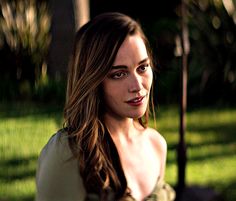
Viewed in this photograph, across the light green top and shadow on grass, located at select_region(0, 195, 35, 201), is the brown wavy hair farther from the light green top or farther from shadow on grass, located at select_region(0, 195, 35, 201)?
shadow on grass, located at select_region(0, 195, 35, 201)

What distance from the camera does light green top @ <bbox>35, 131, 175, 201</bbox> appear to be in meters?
1.88

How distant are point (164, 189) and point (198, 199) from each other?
2.61m

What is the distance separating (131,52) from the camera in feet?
6.30

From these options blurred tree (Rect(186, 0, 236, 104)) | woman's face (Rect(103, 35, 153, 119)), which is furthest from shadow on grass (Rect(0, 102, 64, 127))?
woman's face (Rect(103, 35, 153, 119))

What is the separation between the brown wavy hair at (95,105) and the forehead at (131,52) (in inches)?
0.5

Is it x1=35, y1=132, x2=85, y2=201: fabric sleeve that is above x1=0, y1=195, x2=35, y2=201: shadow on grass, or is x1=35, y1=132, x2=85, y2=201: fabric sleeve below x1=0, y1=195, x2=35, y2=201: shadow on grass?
above

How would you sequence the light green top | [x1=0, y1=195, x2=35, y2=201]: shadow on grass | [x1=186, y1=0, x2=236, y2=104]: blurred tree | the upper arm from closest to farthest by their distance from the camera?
the light green top → the upper arm → [x1=0, y1=195, x2=35, y2=201]: shadow on grass → [x1=186, y1=0, x2=236, y2=104]: blurred tree

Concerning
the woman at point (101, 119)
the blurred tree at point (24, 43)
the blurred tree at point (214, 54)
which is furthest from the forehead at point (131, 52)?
the blurred tree at point (24, 43)

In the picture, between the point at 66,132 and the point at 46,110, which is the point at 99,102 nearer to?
the point at 66,132

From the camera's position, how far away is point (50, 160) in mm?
1893

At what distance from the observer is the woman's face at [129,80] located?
1917 millimetres

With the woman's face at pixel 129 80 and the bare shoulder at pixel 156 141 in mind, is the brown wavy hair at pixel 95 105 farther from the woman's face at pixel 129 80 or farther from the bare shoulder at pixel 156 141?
the bare shoulder at pixel 156 141

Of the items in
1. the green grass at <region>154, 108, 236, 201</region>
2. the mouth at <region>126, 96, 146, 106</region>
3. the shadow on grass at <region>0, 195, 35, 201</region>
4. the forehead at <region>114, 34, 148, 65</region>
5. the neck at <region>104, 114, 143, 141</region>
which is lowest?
the green grass at <region>154, 108, 236, 201</region>

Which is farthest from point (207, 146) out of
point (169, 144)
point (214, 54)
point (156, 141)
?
point (156, 141)
